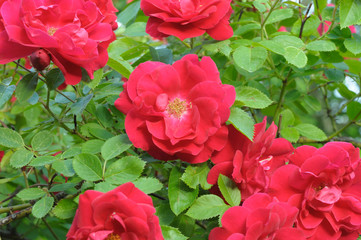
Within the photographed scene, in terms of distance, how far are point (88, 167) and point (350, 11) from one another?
0.67 meters

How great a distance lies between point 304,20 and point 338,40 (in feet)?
0.33

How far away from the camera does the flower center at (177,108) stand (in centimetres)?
78

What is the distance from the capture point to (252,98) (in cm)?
82

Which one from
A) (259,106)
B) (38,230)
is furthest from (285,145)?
(38,230)

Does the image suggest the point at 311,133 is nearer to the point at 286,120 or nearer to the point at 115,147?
the point at 286,120

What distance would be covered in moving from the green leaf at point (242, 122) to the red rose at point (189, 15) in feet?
0.67

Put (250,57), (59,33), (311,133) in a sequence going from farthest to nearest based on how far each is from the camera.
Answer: (311,133) → (250,57) → (59,33)

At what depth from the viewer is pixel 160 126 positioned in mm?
750

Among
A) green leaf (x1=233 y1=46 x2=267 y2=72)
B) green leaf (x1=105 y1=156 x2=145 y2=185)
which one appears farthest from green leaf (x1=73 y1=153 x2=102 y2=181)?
green leaf (x1=233 y1=46 x2=267 y2=72)

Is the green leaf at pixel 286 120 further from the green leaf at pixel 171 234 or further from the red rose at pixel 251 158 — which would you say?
the green leaf at pixel 171 234

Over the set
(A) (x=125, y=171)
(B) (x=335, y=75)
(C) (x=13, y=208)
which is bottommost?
(C) (x=13, y=208)

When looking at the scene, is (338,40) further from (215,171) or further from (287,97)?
(215,171)

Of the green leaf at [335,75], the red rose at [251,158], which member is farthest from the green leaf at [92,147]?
the green leaf at [335,75]

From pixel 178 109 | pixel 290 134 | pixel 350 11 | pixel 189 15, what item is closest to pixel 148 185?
pixel 178 109
